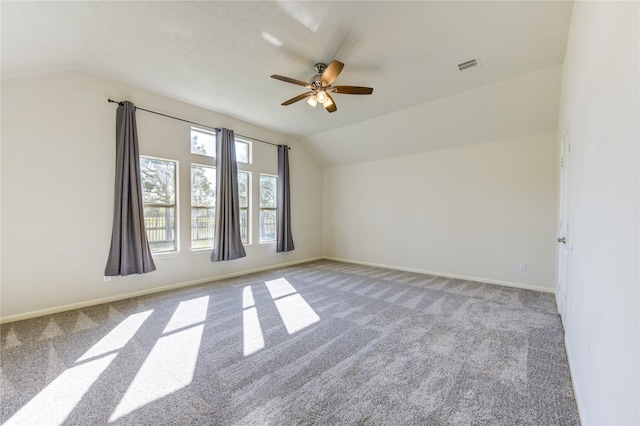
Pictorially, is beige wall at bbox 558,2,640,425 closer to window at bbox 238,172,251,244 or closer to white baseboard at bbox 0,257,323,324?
white baseboard at bbox 0,257,323,324

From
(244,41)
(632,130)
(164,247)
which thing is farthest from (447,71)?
(164,247)

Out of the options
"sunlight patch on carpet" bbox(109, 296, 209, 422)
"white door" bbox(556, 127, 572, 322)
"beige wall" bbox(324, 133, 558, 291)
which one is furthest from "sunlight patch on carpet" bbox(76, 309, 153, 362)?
"beige wall" bbox(324, 133, 558, 291)

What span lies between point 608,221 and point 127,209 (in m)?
4.82

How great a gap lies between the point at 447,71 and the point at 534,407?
Answer: 357cm

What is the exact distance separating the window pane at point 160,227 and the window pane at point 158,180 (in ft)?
0.51

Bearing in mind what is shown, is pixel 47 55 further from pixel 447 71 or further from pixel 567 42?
pixel 567 42

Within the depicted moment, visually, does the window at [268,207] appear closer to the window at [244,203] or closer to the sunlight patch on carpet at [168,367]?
the window at [244,203]

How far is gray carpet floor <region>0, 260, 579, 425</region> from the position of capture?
174 centimetres

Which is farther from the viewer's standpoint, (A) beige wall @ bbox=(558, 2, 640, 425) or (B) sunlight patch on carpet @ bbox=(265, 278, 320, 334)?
(B) sunlight patch on carpet @ bbox=(265, 278, 320, 334)

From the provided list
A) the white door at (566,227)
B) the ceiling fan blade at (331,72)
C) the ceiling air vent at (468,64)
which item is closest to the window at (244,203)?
the ceiling fan blade at (331,72)

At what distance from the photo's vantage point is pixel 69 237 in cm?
350

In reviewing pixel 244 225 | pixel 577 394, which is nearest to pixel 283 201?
pixel 244 225

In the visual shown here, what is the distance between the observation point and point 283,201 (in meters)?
6.13

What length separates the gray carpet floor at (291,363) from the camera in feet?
5.70
